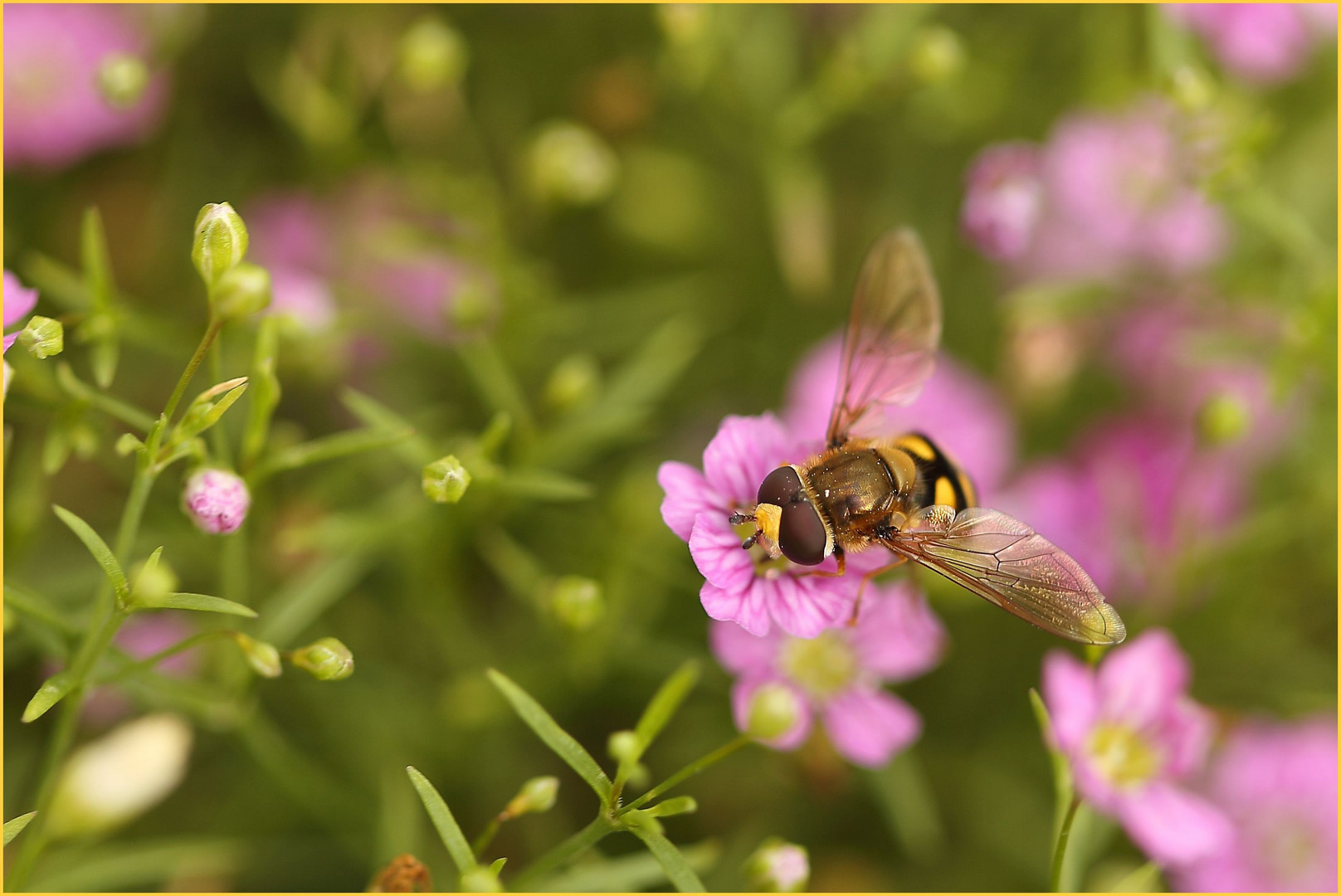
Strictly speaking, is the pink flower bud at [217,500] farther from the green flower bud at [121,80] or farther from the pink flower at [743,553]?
the green flower bud at [121,80]

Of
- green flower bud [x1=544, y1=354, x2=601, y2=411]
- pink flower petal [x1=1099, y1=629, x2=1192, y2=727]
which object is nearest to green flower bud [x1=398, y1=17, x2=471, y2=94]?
green flower bud [x1=544, y1=354, x2=601, y2=411]

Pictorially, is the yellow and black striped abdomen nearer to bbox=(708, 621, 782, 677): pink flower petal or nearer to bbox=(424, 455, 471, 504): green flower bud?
bbox=(708, 621, 782, 677): pink flower petal

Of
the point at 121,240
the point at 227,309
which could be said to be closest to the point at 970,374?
the point at 227,309

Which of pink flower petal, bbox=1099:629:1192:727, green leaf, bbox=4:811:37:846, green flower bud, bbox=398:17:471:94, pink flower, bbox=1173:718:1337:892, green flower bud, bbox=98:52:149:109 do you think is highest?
green flower bud, bbox=398:17:471:94

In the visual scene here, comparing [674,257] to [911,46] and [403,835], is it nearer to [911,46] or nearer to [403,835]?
[911,46]

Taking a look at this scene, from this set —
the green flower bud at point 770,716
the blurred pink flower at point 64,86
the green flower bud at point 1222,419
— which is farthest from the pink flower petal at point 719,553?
the blurred pink flower at point 64,86

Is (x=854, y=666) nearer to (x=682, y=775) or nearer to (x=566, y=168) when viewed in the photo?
(x=682, y=775)

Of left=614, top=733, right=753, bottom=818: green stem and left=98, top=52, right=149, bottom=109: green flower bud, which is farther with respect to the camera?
left=98, top=52, right=149, bottom=109: green flower bud

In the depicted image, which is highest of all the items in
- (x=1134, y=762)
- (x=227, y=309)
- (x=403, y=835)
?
(x=227, y=309)
